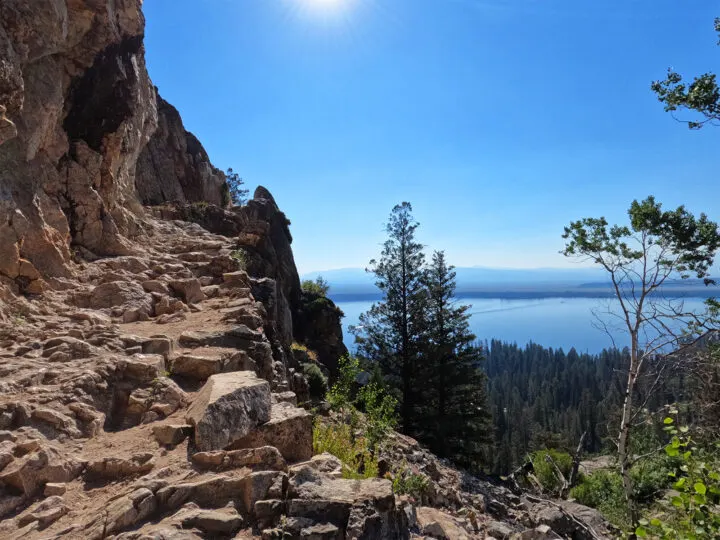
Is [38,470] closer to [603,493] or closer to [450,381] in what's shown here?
[603,493]

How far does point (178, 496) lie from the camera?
3.19 meters

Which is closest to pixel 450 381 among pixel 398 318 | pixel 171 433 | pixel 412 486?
pixel 398 318

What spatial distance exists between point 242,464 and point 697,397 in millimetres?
19330

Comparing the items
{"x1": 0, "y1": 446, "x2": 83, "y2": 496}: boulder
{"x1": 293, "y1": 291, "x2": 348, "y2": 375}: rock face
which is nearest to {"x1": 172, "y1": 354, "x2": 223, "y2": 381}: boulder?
{"x1": 0, "y1": 446, "x2": 83, "y2": 496}: boulder

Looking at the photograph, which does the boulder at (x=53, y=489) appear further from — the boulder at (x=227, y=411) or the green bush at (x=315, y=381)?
the green bush at (x=315, y=381)

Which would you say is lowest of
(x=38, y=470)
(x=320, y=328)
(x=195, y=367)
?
(x=320, y=328)

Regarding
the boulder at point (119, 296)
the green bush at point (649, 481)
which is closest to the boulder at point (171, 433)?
the boulder at point (119, 296)

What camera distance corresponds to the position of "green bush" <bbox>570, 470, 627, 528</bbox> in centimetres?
1169

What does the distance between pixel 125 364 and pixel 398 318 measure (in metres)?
15.9

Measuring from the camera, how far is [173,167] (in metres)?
19.7

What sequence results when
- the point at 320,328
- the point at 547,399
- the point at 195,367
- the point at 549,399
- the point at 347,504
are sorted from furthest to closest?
1. the point at 549,399
2. the point at 547,399
3. the point at 320,328
4. the point at 195,367
5. the point at 347,504

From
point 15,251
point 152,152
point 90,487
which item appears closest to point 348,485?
point 90,487

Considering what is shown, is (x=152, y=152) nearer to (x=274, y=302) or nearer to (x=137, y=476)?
(x=274, y=302)

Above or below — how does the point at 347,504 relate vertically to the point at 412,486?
above
